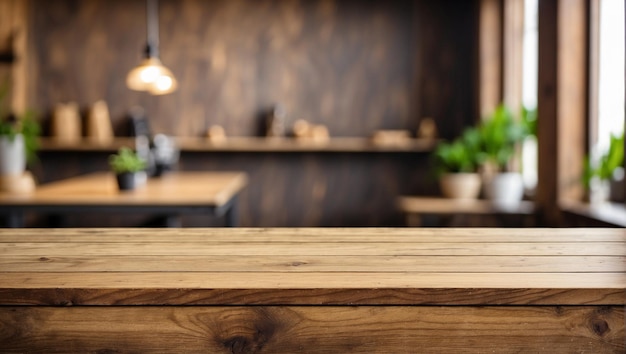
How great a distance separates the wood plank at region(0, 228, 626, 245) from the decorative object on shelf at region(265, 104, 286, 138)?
4.04 meters

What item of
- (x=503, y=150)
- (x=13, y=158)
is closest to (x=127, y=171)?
(x=13, y=158)

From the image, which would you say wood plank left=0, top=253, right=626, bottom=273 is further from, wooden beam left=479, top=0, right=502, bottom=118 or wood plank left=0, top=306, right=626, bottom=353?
wooden beam left=479, top=0, right=502, bottom=118

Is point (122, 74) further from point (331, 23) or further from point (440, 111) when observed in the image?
point (440, 111)

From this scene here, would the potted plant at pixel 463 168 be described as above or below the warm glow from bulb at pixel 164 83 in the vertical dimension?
below

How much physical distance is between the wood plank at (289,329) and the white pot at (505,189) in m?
3.37

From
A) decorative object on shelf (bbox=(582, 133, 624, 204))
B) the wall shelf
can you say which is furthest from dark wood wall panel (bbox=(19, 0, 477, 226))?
decorative object on shelf (bbox=(582, 133, 624, 204))

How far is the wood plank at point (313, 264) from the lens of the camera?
4.16 feet

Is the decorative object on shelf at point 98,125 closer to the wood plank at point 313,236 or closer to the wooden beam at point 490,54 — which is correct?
the wooden beam at point 490,54

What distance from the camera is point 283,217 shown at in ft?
19.6

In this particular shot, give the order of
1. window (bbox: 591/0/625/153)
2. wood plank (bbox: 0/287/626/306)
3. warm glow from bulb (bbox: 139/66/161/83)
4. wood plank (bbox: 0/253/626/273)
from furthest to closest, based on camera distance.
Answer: warm glow from bulb (bbox: 139/66/161/83) < window (bbox: 591/0/625/153) < wood plank (bbox: 0/253/626/273) < wood plank (bbox: 0/287/626/306)

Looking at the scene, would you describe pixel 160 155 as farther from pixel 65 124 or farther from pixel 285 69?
pixel 285 69

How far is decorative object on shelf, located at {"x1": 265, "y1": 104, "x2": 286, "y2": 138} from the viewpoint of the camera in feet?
18.9

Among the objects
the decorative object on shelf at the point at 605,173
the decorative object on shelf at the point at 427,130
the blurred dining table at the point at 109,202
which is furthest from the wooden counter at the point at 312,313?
the decorative object on shelf at the point at 427,130

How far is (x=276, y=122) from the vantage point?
5754 millimetres
